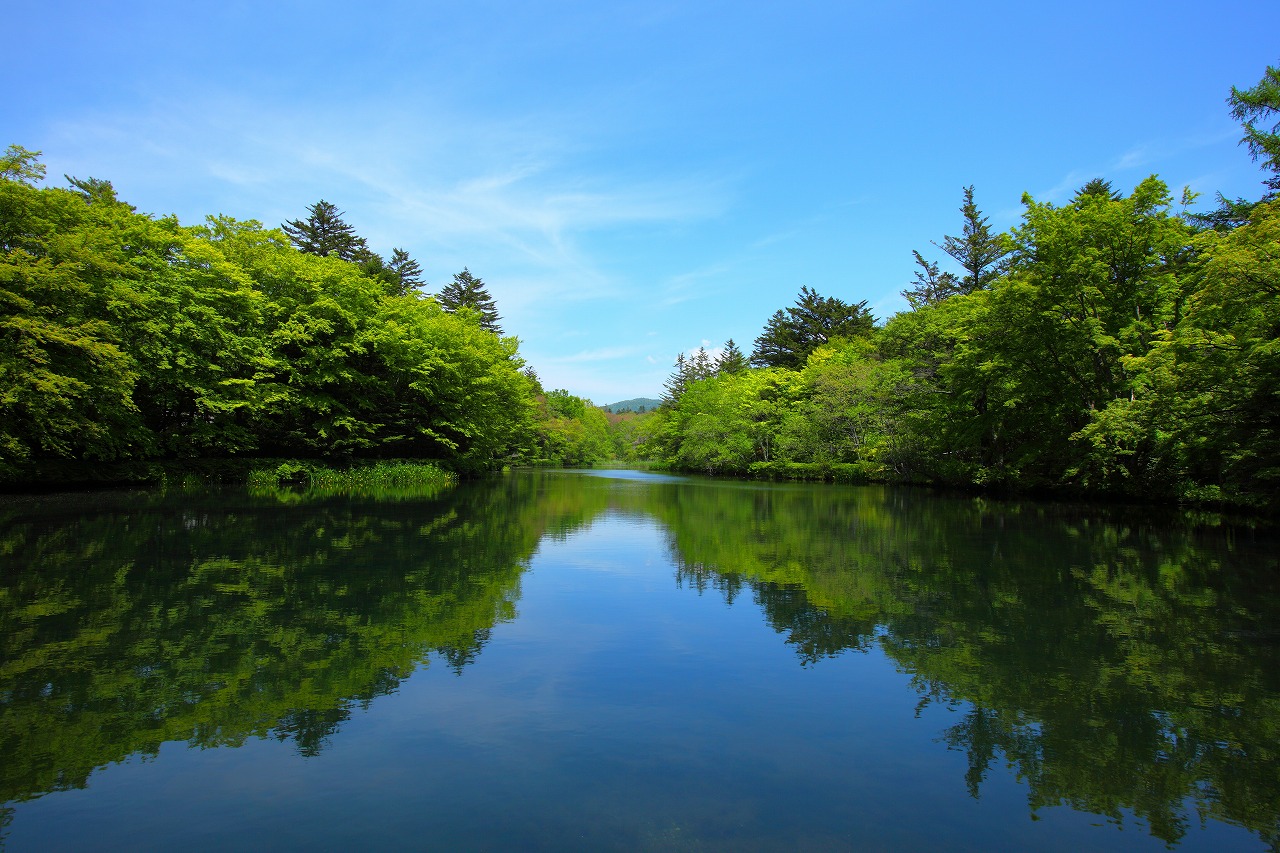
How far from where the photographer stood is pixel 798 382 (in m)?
48.2

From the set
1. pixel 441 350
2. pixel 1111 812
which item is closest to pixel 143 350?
pixel 441 350

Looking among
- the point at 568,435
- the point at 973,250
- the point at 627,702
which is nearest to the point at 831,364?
the point at 973,250

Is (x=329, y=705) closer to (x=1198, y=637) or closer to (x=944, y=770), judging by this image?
(x=944, y=770)

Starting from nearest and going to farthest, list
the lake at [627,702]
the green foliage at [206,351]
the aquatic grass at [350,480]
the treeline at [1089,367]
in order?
the lake at [627,702], the treeline at [1089,367], the green foliage at [206,351], the aquatic grass at [350,480]

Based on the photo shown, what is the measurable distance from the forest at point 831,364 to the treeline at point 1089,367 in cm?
9

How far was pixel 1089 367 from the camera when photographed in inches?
930

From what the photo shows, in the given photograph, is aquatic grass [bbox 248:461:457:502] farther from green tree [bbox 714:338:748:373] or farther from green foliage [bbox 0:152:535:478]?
green tree [bbox 714:338:748:373]

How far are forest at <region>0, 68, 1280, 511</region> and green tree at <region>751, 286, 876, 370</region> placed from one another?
13635 mm

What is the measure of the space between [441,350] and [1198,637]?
3210cm

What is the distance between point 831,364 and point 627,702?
139 ft

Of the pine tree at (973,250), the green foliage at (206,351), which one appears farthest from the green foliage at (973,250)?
the green foliage at (206,351)

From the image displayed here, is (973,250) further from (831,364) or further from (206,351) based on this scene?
(206,351)

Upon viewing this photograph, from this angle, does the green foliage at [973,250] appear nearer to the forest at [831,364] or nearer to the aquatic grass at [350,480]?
the forest at [831,364]

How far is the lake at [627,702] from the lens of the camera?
12.0 feet
